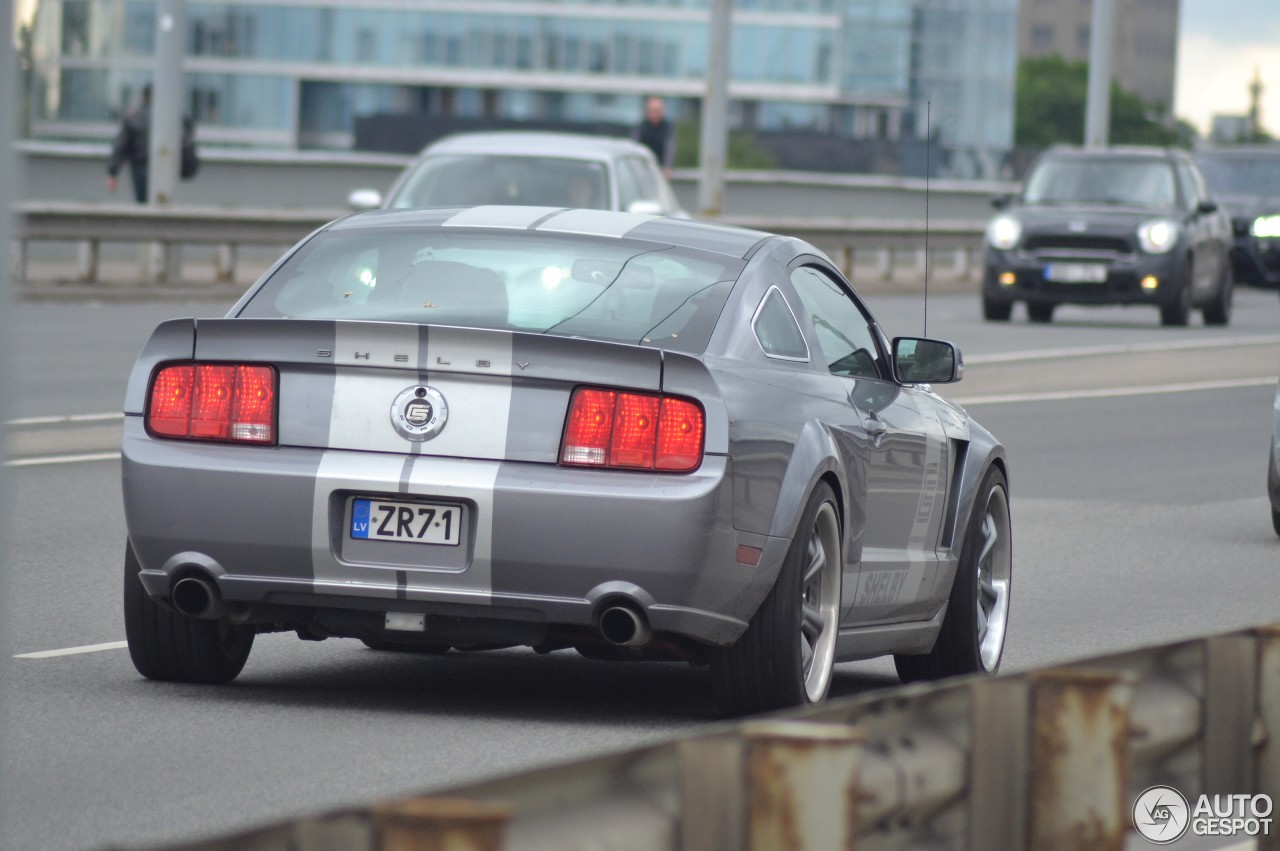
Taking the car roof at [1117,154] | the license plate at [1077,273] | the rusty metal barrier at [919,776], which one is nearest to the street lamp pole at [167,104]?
the car roof at [1117,154]

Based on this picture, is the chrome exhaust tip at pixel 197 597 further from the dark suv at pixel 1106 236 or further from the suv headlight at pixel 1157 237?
the suv headlight at pixel 1157 237

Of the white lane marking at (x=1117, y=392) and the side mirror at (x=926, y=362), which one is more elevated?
the side mirror at (x=926, y=362)

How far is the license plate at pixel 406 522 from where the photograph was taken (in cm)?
670

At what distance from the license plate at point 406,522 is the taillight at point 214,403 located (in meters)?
0.34

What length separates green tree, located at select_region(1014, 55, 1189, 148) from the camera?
631ft

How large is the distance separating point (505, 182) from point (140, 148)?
1511 cm

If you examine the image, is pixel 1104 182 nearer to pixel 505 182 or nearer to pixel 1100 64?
pixel 505 182

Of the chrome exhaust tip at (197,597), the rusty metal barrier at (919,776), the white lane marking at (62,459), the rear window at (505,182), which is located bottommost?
the white lane marking at (62,459)

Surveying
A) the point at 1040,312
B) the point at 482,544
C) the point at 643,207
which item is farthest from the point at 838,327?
the point at 1040,312

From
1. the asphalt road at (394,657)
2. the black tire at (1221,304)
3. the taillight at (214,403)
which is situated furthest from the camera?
the black tire at (1221,304)

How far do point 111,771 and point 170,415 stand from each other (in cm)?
112

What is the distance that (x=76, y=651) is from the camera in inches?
327

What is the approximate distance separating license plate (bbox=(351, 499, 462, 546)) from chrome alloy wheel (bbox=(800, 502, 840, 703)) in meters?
1.09

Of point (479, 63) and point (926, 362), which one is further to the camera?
point (479, 63)
